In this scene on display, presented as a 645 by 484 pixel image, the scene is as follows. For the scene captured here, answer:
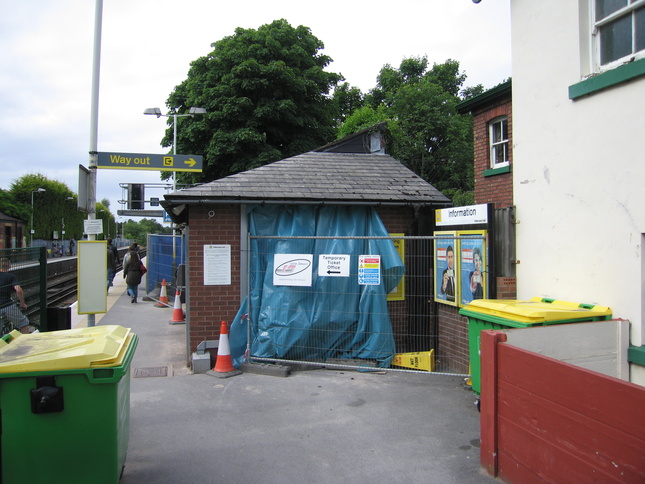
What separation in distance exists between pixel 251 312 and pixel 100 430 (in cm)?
436

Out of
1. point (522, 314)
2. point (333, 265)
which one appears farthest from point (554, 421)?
point (333, 265)

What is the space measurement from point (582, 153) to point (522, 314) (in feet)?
6.00

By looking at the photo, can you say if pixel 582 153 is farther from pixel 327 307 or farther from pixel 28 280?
pixel 28 280

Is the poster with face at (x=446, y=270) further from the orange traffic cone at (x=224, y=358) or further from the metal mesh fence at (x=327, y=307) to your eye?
the orange traffic cone at (x=224, y=358)

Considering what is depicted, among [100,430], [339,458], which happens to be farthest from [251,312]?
[100,430]

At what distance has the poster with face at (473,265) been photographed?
20.8 ft

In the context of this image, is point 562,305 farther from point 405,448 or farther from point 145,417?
point 145,417

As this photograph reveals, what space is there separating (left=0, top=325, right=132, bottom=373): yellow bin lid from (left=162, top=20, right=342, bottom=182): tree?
1787 centimetres

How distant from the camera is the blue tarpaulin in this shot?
24.1 feet

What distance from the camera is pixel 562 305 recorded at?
5109 millimetres

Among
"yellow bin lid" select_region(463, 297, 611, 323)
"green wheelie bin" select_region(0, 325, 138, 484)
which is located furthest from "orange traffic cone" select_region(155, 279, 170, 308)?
"green wheelie bin" select_region(0, 325, 138, 484)

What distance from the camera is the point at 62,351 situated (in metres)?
3.32

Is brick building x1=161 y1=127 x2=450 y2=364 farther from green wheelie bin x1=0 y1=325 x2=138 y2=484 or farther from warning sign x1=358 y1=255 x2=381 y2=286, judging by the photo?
green wheelie bin x1=0 y1=325 x2=138 y2=484

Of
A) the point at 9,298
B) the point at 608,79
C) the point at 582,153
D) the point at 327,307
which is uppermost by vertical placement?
the point at 608,79
